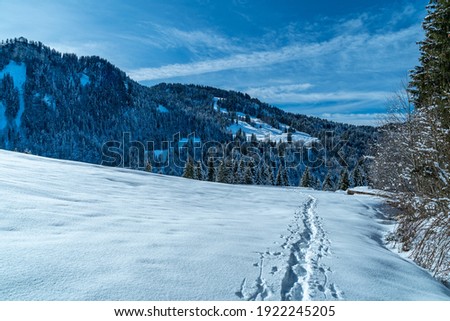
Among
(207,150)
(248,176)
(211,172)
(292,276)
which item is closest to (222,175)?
(211,172)

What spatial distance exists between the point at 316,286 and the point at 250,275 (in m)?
0.86

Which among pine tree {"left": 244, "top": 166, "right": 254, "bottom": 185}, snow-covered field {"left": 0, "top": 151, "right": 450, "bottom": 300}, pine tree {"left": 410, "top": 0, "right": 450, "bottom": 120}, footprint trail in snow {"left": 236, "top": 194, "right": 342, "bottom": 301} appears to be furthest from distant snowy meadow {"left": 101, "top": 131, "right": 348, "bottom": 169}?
footprint trail in snow {"left": 236, "top": 194, "right": 342, "bottom": 301}

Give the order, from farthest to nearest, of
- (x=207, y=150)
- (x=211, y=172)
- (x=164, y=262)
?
(x=207, y=150)
(x=211, y=172)
(x=164, y=262)

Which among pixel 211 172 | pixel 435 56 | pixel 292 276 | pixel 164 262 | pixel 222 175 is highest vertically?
pixel 435 56

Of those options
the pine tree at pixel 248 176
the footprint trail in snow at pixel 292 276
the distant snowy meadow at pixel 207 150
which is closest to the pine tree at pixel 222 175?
the pine tree at pixel 248 176

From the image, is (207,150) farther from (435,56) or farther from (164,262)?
(164,262)

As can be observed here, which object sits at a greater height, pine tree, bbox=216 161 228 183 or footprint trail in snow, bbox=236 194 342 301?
footprint trail in snow, bbox=236 194 342 301

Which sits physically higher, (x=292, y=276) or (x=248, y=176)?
(x=292, y=276)

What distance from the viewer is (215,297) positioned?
2803mm

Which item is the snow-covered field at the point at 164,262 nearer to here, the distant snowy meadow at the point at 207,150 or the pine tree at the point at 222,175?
the pine tree at the point at 222,175

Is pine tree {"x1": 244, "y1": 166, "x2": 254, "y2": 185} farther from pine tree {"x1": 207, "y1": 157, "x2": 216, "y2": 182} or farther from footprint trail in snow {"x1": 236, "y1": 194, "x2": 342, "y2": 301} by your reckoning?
footprint trail in snow {"x1": 236, "y1": 194, "x2": 342, "y2": 301}
